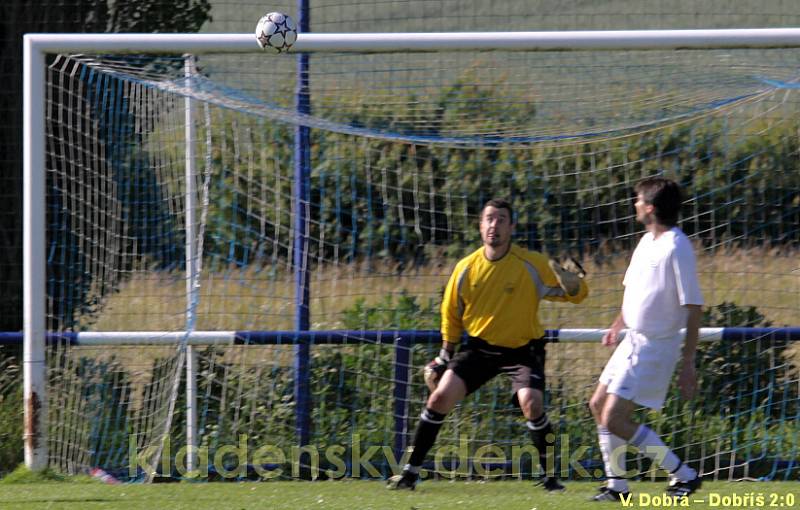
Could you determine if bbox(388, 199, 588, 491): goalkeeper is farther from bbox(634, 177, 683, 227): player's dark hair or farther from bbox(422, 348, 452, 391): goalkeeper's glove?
bbox(634, 177, 683, 227): player's dark hair

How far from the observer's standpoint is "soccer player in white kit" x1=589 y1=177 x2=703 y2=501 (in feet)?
17.9

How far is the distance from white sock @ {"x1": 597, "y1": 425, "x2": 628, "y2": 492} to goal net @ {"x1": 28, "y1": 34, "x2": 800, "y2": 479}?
1274 millimetres

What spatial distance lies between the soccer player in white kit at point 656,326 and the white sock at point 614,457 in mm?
137

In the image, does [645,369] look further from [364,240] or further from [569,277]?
[364,240]

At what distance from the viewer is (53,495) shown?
631 centimetres

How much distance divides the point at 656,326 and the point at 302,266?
2636mm

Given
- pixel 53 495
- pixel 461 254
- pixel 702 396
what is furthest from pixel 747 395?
pixel 53 495

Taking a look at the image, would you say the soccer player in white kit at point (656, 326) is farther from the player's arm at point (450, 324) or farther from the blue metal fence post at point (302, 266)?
the blue metal fence post at point (302, 266)

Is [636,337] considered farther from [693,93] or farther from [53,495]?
[53,495]

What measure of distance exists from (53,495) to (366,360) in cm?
214

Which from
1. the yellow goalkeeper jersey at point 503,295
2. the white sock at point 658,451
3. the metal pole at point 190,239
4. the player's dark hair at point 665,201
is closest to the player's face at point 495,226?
the yellow goalkeeper jersey at point 503,295

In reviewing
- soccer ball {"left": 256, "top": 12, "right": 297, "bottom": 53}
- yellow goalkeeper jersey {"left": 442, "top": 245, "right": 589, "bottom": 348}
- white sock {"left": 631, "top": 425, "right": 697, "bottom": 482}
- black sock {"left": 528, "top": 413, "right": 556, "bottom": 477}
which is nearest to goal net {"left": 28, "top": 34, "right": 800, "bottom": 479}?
soccer ball {"left": 256, "top": 12, "right": 297, "bottom": 53}

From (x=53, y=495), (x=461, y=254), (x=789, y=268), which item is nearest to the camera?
(x=53, y=495)

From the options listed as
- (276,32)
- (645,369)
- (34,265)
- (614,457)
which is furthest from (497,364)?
(34,265)
